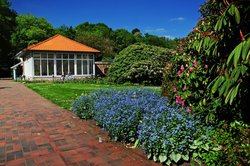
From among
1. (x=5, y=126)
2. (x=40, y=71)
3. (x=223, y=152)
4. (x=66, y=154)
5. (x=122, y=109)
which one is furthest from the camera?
(x=40, y=71)

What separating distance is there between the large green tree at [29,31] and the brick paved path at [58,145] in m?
35.9

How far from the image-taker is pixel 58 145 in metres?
4.13

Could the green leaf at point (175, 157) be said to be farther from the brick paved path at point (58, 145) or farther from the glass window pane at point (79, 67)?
the glass window pane at point (79, 67)

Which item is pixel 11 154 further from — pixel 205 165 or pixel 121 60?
pixel 121 60

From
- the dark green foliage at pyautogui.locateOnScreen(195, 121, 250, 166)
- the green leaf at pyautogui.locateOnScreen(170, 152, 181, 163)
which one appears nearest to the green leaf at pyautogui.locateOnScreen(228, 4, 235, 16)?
the dark green foliage at pyautogui.locateOnScreen(195, 121, 250, 166)

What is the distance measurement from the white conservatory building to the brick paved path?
19.8 m

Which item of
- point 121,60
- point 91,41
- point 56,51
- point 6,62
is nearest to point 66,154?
point 121,60

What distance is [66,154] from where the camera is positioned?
3.71 meters

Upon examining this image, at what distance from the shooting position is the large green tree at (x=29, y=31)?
39.0 m

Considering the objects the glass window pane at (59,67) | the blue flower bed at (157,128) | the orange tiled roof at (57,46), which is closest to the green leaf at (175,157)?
the blue flower bed at (157,128)

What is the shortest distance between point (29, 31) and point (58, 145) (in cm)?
3919

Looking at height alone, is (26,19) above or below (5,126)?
above

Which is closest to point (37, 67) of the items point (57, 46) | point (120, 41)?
point (57, 46)

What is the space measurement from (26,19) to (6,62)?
886 cm
